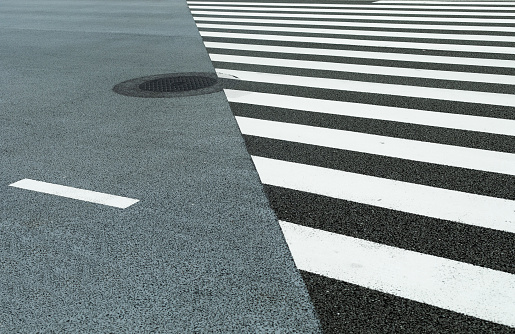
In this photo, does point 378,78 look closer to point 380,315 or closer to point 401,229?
point 401,229

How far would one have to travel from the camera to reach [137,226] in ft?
12.9

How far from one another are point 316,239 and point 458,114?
312 centimetres

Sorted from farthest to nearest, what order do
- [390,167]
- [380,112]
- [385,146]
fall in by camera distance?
[380,112] → [385,146] → [390,167]

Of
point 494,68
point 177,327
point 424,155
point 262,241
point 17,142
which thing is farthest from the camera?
point 494,68

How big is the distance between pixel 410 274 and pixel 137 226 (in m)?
1.75

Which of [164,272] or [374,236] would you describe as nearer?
[164,272]

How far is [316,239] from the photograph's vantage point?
374cm

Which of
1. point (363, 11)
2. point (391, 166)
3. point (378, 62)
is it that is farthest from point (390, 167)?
point (363, 11)

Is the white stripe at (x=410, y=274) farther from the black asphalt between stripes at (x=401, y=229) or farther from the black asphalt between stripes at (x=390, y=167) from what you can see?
the black asphalt between stripes at (x=390, y=167)

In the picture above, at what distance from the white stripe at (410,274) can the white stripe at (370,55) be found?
18.5ft

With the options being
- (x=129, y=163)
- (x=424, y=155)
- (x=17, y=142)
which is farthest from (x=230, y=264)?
(x=17, y=142)

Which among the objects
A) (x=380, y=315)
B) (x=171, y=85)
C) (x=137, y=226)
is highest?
(x=380, y=315)

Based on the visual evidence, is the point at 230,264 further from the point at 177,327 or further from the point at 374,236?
the point at 374,236

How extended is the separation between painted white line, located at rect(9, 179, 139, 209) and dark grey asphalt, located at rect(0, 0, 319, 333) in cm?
7
